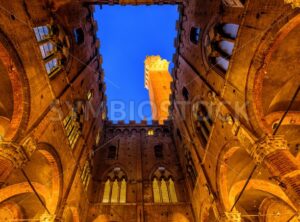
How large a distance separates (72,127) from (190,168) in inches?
299

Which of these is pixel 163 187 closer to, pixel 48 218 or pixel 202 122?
pixel 202 122

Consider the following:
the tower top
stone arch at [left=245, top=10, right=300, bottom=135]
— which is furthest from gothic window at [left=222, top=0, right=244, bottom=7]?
the tower top

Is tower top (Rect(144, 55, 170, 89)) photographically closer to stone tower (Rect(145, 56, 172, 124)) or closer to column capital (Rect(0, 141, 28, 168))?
stone tower (Rect(145, 56, 172, 124))

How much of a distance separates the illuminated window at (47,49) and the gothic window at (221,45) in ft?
23.4

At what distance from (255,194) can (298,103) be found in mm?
5774

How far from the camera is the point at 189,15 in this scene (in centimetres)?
1375

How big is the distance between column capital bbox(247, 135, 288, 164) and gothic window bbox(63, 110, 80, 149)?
26.8 feet

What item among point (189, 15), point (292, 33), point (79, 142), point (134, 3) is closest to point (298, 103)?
point (292, 33)

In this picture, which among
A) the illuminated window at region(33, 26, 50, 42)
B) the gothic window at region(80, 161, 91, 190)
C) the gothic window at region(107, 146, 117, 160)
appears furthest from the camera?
the gothic window at region(107, 146, 117, 160)

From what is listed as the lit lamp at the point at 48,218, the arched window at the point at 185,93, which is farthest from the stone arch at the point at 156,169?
the lit lamp at the point at 48,218

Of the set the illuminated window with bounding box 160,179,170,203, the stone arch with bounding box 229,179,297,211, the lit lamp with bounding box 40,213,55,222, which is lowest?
the lit lamp with bounding box 40,213,55,222

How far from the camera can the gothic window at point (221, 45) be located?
965 cm

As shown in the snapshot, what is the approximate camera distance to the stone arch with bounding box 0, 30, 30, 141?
22.4 ft

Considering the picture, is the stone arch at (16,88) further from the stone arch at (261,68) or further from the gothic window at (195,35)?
the gothic window at (195,35)
